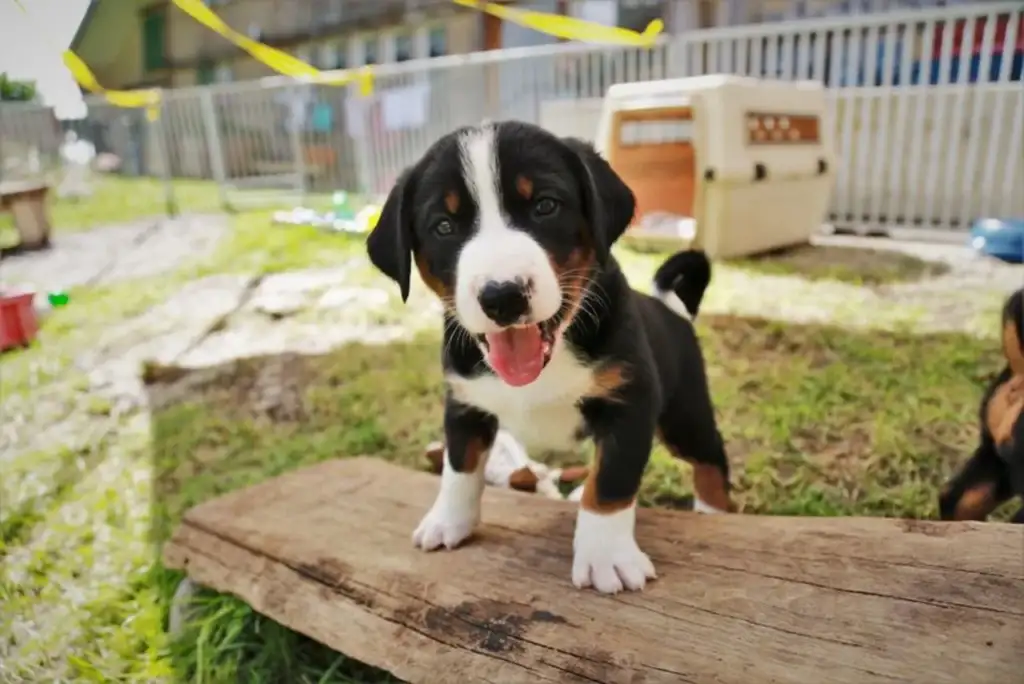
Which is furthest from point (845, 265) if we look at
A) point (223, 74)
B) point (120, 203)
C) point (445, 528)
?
point (223, 74)

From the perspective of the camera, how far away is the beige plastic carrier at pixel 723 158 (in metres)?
4.41

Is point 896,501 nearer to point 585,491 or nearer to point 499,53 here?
point 585,491

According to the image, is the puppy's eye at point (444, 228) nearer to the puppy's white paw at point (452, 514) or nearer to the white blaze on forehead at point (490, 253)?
the white blaze on forehead at point (490, 253)

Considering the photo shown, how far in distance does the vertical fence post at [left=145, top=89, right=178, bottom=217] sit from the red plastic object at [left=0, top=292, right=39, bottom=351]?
3.61 m

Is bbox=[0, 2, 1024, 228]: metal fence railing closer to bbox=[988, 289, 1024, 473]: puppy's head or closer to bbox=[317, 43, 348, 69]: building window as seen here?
bbox=[317, 43, 348, 69]: building window

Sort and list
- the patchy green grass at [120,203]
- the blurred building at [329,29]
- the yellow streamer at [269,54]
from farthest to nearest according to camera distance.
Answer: the patchy green grass at [120,203] → the yellow streamer at [269,54] → the blurred building at [329,29]

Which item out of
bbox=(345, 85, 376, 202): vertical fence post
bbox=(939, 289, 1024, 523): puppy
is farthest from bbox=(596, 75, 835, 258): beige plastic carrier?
bbox=(939, 289, 1024, 523): puppy

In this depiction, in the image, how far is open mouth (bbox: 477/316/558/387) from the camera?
128 centimetres

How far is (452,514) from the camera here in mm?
1513

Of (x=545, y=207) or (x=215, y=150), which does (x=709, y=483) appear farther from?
(x=215, y=150)

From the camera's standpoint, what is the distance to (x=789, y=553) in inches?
52.4

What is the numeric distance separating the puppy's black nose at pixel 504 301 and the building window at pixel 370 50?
10.0ft

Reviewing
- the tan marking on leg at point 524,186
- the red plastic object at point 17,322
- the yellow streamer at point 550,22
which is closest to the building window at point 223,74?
the red plastic object at point 17,322

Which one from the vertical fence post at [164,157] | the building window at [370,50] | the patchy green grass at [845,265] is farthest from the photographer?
the vertical fence post at [164,157]
